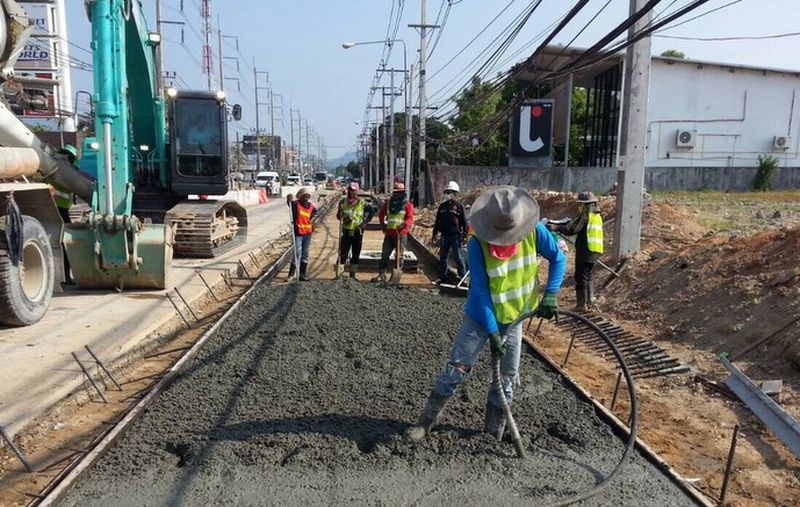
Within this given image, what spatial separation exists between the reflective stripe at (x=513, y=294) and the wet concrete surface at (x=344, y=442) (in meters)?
0.94

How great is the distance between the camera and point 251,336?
6598 millimetres

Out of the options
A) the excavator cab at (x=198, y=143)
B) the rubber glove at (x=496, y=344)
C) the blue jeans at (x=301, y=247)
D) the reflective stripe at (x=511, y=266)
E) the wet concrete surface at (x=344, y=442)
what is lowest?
the wet concrete surface at (x=344, y=442)

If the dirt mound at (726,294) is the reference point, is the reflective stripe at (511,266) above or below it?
above

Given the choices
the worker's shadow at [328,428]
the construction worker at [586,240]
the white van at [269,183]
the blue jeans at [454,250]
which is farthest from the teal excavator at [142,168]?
the white van at [269,183]

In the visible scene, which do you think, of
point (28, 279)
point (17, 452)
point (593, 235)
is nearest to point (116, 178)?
point (28, 279)

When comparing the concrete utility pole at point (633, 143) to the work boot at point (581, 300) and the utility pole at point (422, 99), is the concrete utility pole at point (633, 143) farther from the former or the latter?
the utility pole at point (422, 99)

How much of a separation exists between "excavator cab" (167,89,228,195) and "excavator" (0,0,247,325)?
18 millimetres

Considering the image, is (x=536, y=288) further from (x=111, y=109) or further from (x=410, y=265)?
(x=410, y=265)

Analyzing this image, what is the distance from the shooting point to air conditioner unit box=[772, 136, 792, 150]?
102ft

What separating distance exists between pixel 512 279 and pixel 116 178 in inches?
259

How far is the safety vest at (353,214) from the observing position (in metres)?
10.1

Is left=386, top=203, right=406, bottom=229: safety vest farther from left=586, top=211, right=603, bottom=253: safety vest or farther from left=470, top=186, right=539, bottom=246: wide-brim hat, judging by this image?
left=470, top=186, right=539, bottom=246: wide-brim hat

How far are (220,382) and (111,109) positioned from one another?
15.1 feet

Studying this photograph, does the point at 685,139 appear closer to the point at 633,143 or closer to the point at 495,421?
the point at 633,143
